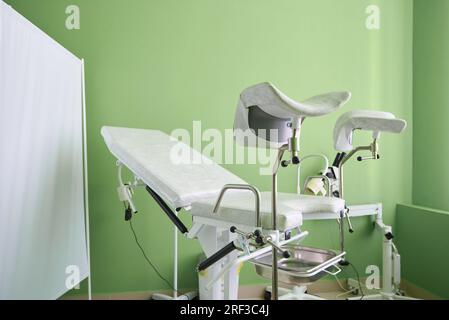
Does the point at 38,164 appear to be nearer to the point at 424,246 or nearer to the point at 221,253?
the point at 221,253

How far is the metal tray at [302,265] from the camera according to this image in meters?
1.09

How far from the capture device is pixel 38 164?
1.40m

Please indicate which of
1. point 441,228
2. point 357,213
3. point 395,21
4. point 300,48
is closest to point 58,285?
point 357,213

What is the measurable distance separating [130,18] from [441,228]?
2575 mm

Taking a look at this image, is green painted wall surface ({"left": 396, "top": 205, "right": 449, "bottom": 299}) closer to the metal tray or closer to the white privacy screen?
the metal tray

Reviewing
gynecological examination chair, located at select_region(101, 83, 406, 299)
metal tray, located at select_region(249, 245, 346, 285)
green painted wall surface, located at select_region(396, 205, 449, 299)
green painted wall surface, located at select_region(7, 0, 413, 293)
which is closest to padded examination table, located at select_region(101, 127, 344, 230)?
gynecological examination chair, located at select_region(101, 83, 406, 299)

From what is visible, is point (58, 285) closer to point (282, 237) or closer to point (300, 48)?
point (282, 237)

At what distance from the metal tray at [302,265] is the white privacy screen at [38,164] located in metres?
0.99

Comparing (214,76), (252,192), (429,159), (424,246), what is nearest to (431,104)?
(429,159)

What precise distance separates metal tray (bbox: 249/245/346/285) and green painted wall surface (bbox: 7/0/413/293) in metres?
0.79

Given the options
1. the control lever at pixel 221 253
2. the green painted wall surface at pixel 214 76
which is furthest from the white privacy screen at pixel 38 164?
the control lever at pixel 221 253

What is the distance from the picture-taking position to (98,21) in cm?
199

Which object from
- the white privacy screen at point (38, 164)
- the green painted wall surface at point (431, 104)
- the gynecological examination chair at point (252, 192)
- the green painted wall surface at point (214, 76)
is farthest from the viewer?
the green painted wall surface at point (431, 104)

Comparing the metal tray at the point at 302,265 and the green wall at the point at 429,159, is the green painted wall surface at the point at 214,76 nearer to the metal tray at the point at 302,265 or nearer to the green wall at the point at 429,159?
the green wall at the point at 429,159
